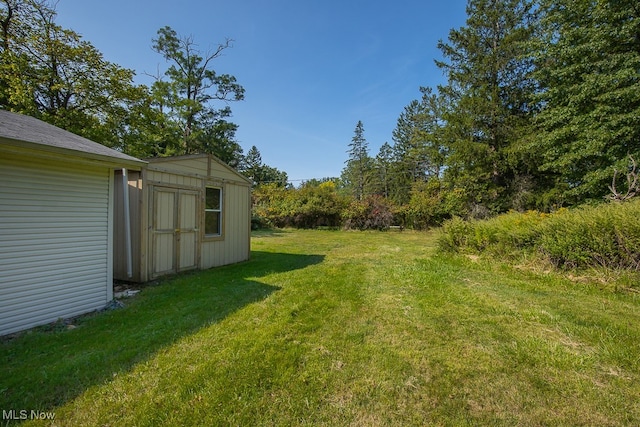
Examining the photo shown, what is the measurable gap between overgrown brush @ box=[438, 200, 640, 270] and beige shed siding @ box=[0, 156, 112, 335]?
26.0ft

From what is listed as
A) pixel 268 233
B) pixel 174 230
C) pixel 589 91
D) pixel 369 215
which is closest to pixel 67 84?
pixel 174 230

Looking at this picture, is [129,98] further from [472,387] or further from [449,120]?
[449,120]

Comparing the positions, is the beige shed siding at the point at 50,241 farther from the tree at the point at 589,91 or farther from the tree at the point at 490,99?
the tree at the point at 490,99

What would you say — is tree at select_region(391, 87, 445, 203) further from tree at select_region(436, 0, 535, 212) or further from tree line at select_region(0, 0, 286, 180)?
tree line at select_region(0, 0, 286, 180)

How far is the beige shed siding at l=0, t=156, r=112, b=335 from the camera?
9.51 feet

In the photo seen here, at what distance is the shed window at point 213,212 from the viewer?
20.6 feet

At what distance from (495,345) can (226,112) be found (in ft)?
70.4

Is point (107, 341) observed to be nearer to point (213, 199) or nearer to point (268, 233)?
point (213, 199)

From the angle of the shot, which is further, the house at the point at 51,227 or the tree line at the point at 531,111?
the tree line at the point at 531,111

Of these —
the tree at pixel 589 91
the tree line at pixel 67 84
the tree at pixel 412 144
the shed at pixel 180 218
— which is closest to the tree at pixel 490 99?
the tree at pixel 589 91

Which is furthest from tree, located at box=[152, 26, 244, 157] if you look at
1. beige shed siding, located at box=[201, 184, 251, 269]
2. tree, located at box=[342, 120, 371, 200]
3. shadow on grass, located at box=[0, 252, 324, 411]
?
tree, located at box=[342, 120, 371, 200]

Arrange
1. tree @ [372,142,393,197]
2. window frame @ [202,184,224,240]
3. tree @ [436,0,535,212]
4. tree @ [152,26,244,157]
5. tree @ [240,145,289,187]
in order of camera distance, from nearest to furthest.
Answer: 1. window frame @ [202,184,224,240]
2. tree @ [436,0,535,212]
3. tree @ [152,26,244,157]
4. tree @ [372,142,393,197]
5. tree @ [240,145,289,187]

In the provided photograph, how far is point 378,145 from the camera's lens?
35094 millimetres

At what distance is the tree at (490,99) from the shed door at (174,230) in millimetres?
14670
